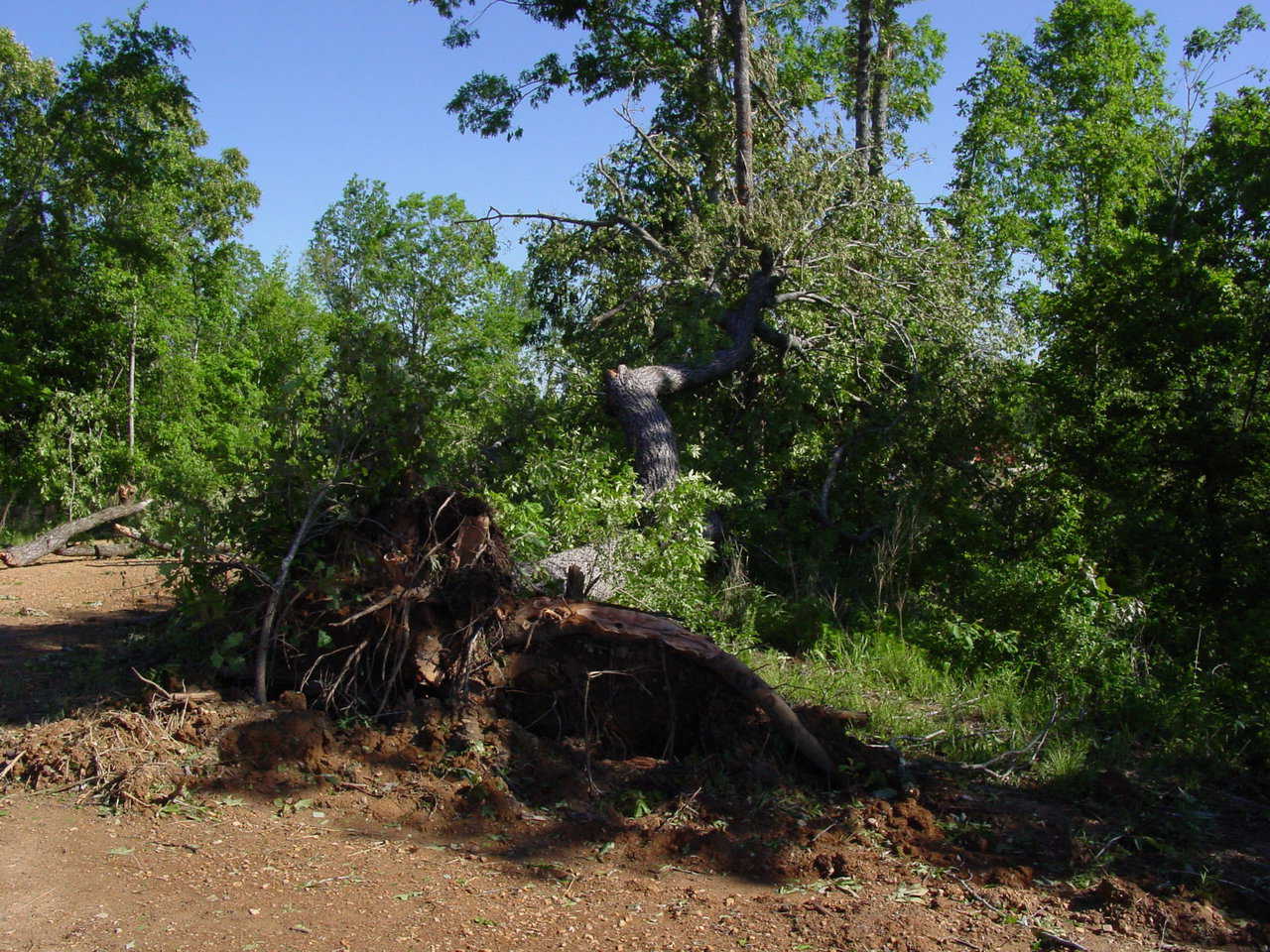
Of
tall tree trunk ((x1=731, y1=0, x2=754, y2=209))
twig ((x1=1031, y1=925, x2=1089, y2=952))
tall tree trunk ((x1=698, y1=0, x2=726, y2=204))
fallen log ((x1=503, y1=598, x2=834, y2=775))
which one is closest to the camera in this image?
twig ((x1=1031, y1=925, x2=1089, y2=952))

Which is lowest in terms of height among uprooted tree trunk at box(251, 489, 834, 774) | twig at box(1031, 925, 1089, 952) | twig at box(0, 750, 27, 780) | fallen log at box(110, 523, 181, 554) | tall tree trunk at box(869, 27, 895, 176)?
twig at box(1031, 925, 1089, 952)

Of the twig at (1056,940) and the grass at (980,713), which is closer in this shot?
the twig at (1056,940)

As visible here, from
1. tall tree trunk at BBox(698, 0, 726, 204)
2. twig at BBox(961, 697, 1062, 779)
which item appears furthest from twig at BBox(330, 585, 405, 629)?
tall tree trunk at BBox(698, 0, 726, 204)

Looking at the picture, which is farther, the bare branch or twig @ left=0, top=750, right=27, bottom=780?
the bare branch

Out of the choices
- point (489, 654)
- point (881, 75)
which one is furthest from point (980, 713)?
point (881, 75)

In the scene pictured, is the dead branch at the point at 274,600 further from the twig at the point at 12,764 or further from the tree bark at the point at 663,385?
the tree bark at the point at 663,385

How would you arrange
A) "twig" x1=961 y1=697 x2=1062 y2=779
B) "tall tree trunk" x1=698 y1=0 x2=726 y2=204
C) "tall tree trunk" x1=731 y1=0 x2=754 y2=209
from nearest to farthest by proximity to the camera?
"twig" x1=961 y1=697 x2=1062 y2=779
"tall tree trunk" x1=731 y1=0 x2=754 y2=209
"tall tree trunk" x1=698 y1=0 x2=726 y2=204

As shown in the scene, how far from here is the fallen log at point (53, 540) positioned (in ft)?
42.4

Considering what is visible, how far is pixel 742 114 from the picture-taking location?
41.5ft

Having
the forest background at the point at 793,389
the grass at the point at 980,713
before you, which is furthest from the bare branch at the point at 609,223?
the grass at the point at 980,713

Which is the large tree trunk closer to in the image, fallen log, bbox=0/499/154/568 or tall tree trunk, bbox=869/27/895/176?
tall tree trunk, bbox=869/27/895/176

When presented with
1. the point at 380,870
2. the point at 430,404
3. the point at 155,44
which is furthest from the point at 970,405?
the point at 155,44

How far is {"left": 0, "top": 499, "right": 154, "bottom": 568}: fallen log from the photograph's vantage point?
12938 millimetres

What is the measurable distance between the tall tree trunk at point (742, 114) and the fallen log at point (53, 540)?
823cm
